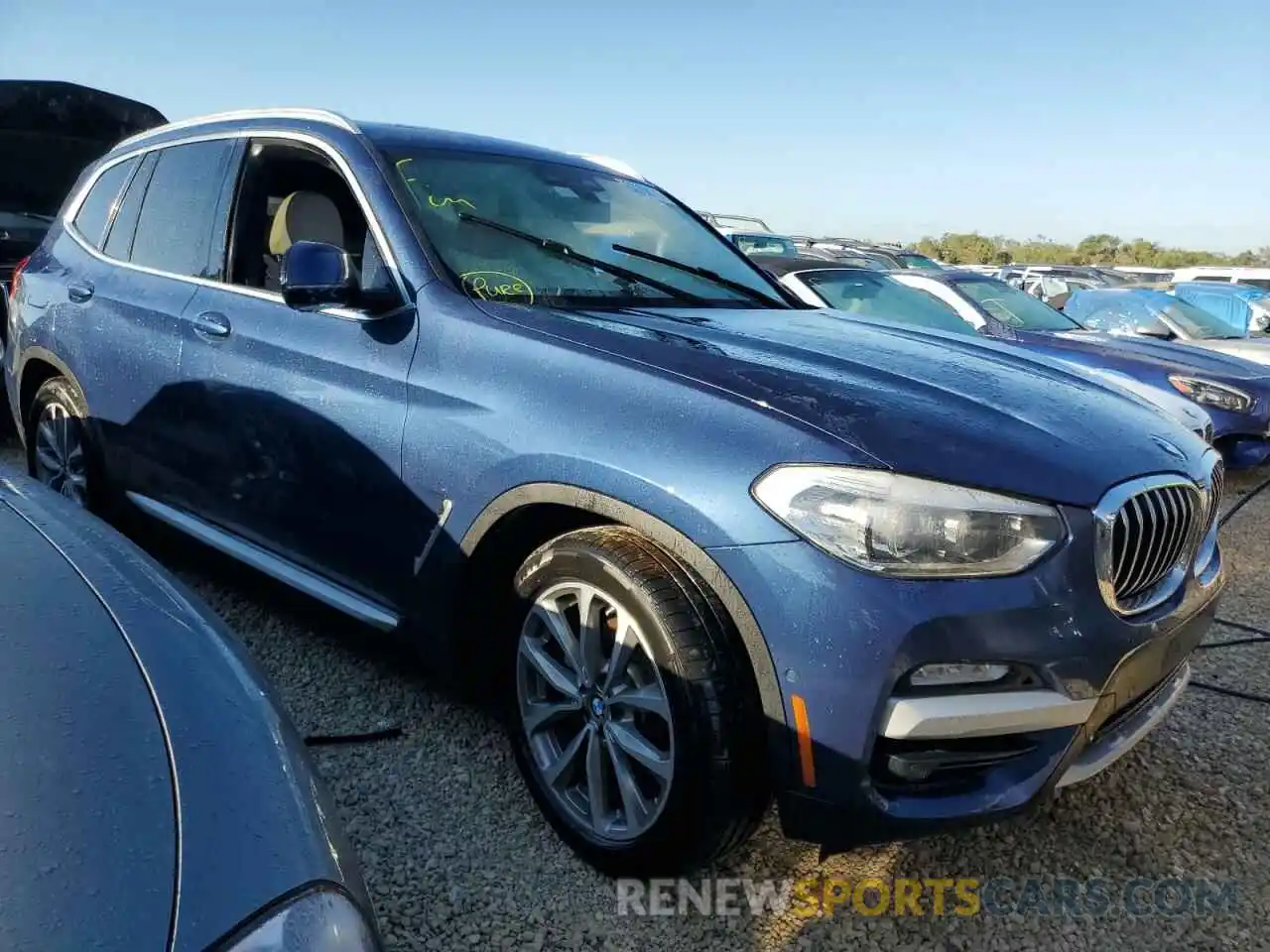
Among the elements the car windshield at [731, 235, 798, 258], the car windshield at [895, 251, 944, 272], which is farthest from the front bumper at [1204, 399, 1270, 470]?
the car windshield at [895, 251, 944, 272]

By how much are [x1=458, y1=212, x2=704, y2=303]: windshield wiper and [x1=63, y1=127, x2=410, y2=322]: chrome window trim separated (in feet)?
0.91

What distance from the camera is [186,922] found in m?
0.98

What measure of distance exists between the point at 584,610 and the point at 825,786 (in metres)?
0.66

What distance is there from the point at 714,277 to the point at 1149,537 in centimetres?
177

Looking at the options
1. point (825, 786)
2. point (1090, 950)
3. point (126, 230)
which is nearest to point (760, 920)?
point (825, 786)

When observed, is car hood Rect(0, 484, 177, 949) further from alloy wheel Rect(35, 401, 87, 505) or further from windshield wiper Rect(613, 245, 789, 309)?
alloy wheel Rect(35, 401, 87, 505)

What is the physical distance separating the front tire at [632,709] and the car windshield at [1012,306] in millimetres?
5952

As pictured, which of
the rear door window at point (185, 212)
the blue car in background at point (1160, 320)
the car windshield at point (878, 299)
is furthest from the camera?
the blue car in background at point (1160, 320)

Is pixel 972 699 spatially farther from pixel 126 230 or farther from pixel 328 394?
pixel 126 230

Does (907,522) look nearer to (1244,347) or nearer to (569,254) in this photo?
(569,254)

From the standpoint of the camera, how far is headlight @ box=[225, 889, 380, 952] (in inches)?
39.1

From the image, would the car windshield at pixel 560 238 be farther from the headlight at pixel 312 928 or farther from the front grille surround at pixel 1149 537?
the headlight at pixel 312 928

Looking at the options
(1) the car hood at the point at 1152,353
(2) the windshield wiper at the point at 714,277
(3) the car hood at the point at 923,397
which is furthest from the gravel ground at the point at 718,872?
(1) the car hood at the point at 1152,353

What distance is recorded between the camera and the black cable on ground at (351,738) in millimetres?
2834
